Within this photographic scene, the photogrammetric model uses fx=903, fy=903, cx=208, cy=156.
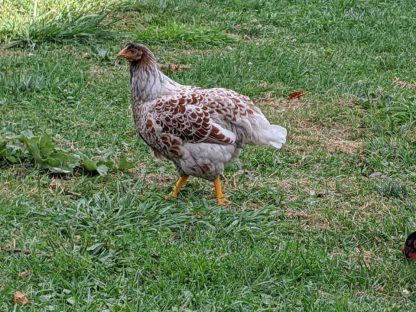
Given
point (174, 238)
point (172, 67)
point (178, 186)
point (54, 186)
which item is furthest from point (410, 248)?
point (172, 67)

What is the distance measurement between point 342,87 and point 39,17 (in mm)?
3197

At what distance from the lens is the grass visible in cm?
460

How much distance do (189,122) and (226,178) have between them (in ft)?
2.60

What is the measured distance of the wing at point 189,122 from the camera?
5516 millimetres

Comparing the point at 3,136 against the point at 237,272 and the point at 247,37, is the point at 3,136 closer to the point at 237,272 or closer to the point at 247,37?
the point at 237,272

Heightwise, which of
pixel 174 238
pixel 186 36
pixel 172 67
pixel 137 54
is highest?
pixel 137 54

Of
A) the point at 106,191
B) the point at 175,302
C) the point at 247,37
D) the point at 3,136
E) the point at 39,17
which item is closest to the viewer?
the point at 175,302

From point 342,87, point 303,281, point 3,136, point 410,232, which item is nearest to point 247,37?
point 342,87

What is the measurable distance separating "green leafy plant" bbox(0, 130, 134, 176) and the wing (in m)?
0.65

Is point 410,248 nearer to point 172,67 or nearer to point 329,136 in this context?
point 329,136

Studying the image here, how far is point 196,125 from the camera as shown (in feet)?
18.1

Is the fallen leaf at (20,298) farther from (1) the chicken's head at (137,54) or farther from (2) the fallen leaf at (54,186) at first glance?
(1) the chicken's head at (137,54)

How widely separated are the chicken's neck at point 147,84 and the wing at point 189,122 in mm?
153

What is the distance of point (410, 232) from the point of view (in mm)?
5305
